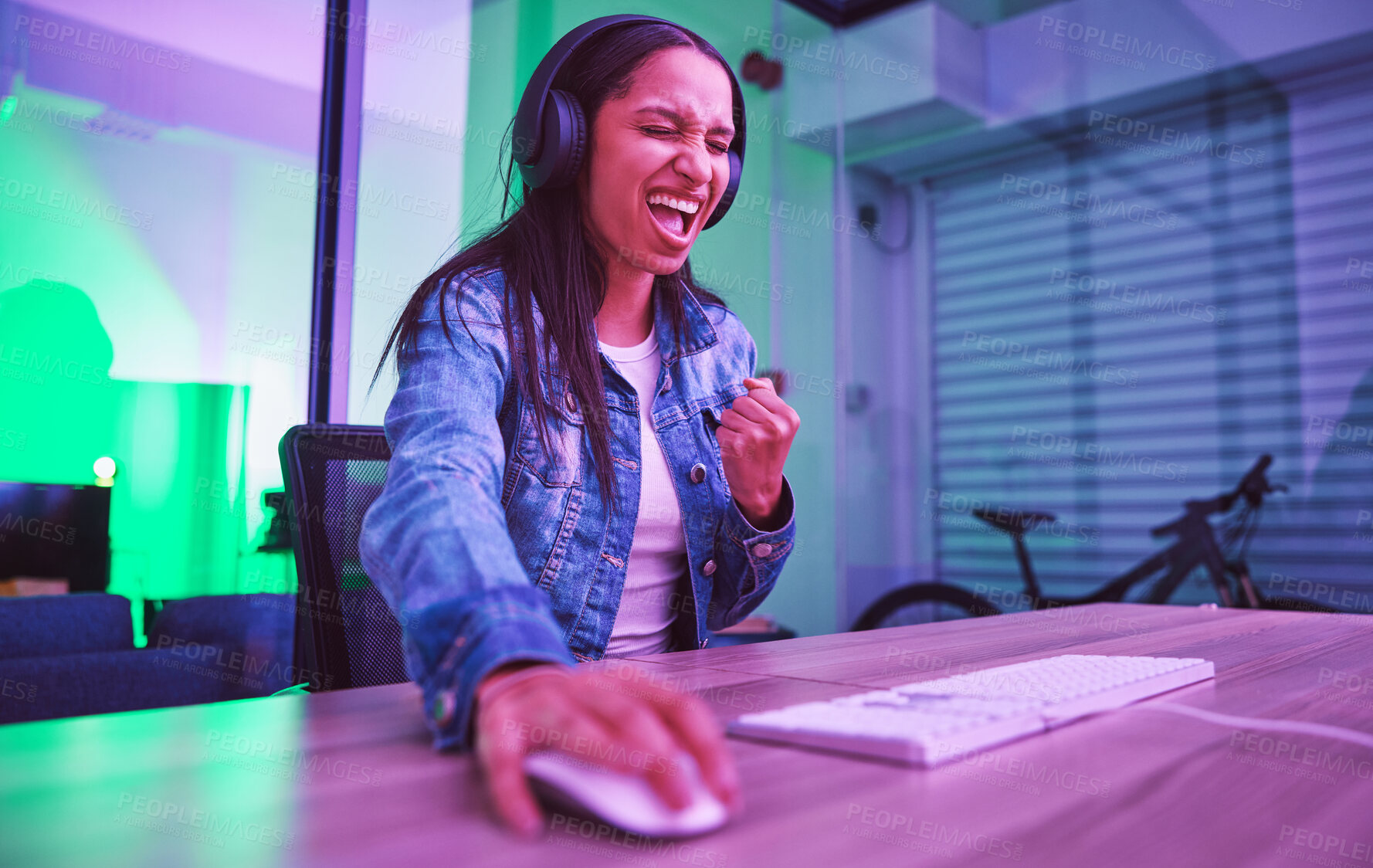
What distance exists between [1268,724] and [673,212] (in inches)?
33.5

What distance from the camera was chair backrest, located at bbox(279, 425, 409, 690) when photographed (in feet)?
3.48

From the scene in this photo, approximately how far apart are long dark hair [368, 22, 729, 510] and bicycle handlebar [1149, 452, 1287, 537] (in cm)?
276

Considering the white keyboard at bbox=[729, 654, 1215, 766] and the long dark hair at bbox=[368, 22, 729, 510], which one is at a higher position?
the long dark hair at bbox=[368, 22, 729, 510]

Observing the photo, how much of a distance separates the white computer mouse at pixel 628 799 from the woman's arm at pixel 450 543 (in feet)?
0.42

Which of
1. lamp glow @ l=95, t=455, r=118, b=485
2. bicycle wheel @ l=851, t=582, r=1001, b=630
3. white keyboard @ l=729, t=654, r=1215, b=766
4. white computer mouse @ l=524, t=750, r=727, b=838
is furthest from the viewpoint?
bicycle wheel @ l=851, t=582, r=1001, b=630

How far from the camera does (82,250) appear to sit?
2260 millimetres

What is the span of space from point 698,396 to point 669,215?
0.79 feet

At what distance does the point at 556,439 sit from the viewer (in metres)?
1.04

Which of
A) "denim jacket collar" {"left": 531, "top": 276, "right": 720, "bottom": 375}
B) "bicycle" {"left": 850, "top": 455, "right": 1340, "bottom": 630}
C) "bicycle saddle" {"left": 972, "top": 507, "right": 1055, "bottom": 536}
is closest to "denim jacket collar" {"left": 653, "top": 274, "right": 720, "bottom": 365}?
"denim jacket collar" {"left": 531, "top": 276, "right": 720, "bottom": 375}

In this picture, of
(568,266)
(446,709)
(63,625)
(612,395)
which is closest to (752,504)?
(612,395)

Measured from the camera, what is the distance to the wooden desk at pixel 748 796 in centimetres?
38

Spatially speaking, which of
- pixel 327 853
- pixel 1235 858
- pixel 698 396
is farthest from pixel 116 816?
pixel 698 396

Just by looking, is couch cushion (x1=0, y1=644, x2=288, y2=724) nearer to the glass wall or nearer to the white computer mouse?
the white computer mouse

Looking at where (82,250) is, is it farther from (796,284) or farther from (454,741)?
(796,284)
